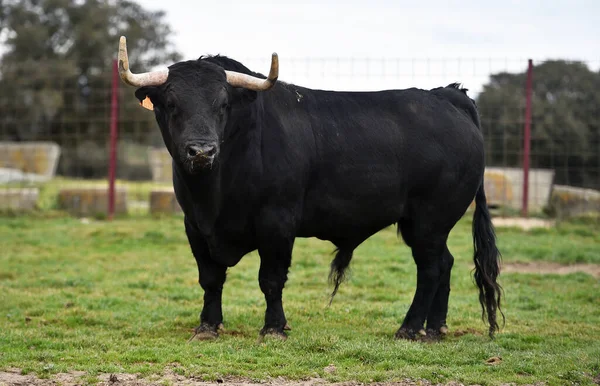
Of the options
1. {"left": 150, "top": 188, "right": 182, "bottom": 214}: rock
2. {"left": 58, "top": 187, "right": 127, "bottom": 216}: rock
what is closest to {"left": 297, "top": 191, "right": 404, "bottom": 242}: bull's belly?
{"left": 150, "top": 188, "right": 182, "bottom": 214}: rock

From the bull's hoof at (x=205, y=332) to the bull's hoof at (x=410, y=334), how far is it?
1672 millimetres

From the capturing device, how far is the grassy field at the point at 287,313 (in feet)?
21.7

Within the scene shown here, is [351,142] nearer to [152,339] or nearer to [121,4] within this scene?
[152,339]

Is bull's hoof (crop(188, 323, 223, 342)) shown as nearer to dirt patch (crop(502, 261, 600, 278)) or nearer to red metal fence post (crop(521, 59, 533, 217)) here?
dirt patch (crop(502, 261, 600, 278))

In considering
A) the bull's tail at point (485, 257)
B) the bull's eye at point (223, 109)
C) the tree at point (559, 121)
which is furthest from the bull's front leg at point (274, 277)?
the tree at point (559, 121)

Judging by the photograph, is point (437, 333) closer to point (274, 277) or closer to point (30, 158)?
point (274, 277)

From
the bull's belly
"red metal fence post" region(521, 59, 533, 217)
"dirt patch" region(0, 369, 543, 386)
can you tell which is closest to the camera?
"dirt patch" region(0, 369, 543, 386)

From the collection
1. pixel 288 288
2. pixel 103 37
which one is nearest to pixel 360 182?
pixel 288 288

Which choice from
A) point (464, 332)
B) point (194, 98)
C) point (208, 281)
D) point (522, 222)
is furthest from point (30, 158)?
point (194, 98)

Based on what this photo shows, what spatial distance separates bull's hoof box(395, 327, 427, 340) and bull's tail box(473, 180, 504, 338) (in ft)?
2.42

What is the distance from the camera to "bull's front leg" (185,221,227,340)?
307 inches

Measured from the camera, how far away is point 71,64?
4028 centimetres

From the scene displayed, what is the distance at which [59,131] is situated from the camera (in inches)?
1585

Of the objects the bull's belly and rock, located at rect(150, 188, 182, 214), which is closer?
the bull's belly
